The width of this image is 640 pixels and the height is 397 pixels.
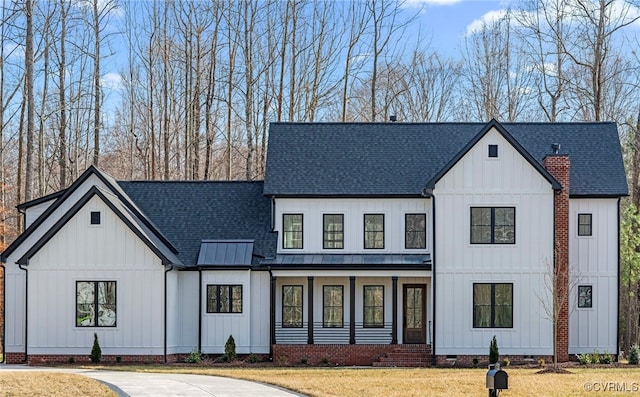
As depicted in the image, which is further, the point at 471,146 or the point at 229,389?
the point at 471,146

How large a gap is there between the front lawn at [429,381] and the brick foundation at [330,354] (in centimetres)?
294

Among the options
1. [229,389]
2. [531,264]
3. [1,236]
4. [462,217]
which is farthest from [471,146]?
[1,236]

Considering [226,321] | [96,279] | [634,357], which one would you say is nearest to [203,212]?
[226,321]

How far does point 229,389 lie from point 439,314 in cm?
1265

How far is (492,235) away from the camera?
3384 cm

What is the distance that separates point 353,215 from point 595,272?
28.3ft

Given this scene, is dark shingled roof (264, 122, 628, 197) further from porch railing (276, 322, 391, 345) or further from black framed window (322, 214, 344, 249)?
porch railing (276, 322, 391, 345)

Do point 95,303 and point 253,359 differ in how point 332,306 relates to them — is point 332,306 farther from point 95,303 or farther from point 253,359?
point 95,303

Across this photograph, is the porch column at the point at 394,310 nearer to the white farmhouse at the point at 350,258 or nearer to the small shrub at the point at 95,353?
the white farmhouse at the point at 350,258

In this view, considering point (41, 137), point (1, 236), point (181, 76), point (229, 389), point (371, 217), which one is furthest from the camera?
point (181, 76)

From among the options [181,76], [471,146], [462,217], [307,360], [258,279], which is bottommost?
[307,360]

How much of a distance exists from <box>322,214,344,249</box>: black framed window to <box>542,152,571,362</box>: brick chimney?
24.3 ft

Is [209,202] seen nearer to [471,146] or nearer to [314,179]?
[314,179]

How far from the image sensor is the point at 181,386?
23.0 meters
